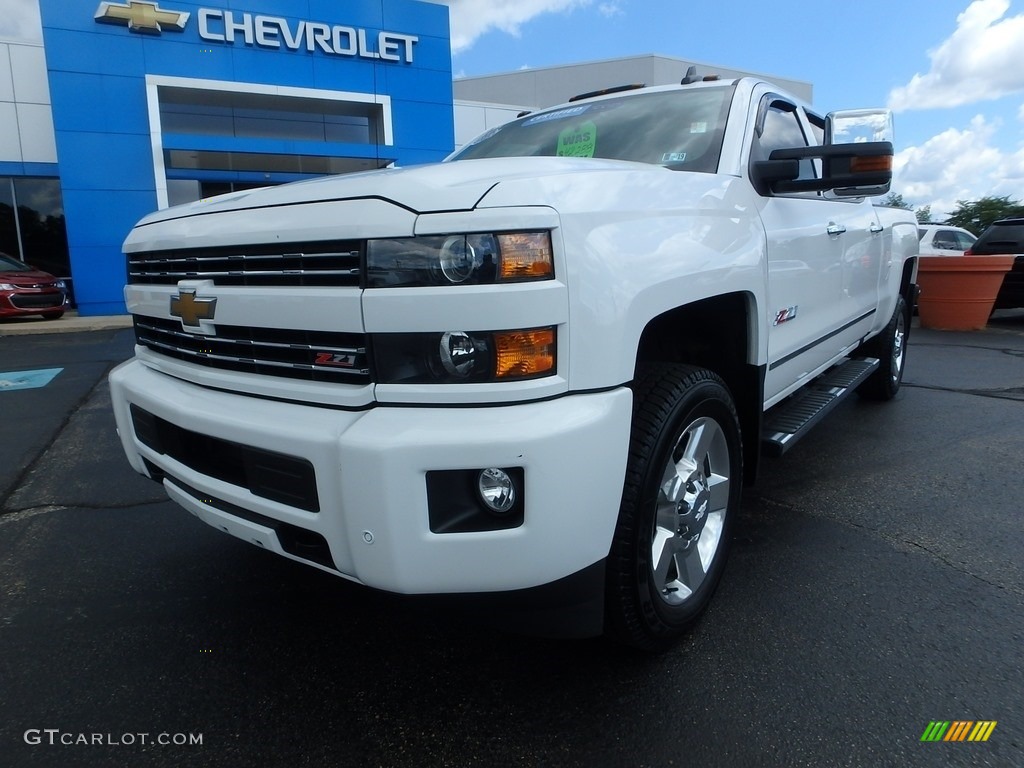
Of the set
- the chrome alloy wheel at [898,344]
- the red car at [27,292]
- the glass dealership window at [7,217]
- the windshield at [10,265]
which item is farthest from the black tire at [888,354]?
the glass dealership window at [7,217]

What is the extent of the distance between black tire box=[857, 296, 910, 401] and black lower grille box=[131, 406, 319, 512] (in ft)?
14.8

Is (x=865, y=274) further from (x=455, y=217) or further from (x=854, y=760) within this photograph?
(x=455, y=217)

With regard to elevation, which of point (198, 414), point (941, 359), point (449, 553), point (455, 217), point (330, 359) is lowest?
point (941, 359)

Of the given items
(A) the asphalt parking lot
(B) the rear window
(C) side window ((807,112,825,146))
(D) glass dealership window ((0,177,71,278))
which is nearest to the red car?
(D) glass dealership window ((0,177,71,278))

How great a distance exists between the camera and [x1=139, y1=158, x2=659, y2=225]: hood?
165 cm

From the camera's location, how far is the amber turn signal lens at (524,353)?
161cm

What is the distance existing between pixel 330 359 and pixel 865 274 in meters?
3.53

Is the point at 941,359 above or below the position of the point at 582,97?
below

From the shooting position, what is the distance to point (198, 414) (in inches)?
79.0

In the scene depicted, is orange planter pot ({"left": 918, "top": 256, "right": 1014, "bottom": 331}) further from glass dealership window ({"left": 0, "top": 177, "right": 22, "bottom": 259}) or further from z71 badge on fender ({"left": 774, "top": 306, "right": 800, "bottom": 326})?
glass dealership window ({"left": 0, "top": 177, "right": 22, "bottom": 259})

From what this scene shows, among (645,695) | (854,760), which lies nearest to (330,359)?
(645,695)

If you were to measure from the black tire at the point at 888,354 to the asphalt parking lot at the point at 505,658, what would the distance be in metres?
1.79

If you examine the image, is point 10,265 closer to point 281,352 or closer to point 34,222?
point 34,222

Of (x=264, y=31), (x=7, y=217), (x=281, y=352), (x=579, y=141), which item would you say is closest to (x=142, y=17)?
(x=264, y=31)
